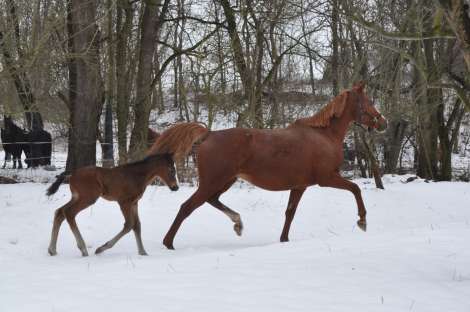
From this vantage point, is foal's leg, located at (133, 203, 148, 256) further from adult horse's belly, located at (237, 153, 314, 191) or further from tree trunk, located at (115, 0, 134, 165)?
tree trunk, located at (115, 0, 134, 165)

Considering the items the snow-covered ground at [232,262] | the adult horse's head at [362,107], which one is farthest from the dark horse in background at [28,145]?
the adult horse's head at [362,107]

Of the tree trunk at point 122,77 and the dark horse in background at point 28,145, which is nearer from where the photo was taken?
the tree trunk at point 122,77

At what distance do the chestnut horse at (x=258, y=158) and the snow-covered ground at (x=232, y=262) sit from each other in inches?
26.9

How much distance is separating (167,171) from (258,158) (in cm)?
129

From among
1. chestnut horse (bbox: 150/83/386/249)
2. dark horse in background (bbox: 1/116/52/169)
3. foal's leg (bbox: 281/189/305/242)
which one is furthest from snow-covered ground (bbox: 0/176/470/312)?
dark horse in background (bbox: 1/116/52/169)

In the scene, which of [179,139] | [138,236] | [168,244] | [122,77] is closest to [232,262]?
[138,236]

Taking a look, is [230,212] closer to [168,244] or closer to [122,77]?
[168,244]

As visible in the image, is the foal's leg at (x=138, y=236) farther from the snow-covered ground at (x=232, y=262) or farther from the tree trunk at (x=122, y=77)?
the tree trunk at (x=122, y=77)

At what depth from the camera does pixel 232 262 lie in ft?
18.5

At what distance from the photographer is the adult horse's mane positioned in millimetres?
8266

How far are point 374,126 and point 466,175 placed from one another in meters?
A: 10.5

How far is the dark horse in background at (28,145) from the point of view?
712 inches

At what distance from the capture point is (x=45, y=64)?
471 inches

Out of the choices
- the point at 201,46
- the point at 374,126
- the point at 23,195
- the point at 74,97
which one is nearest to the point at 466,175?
the point at 201,46
